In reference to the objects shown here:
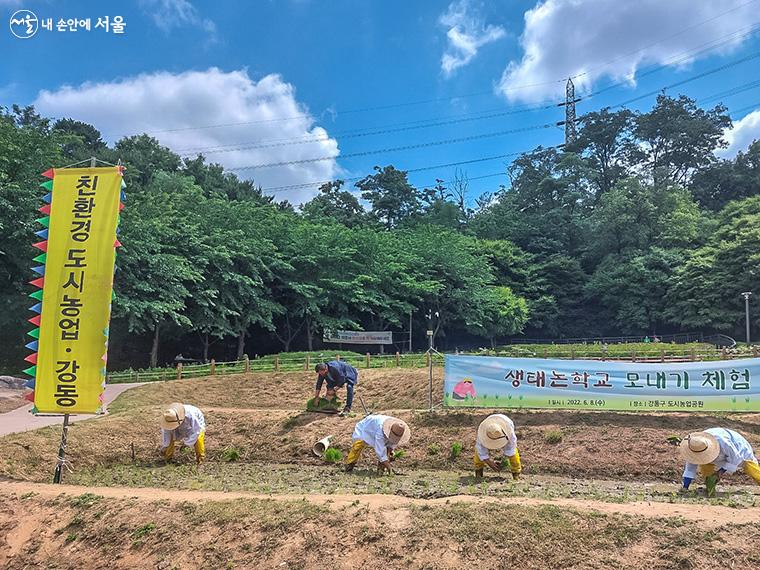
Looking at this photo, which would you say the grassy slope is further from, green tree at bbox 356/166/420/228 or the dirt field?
green tree at bbox 356/166/420/228

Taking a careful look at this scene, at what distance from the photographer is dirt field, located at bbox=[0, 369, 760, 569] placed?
544cm

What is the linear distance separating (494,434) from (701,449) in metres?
2.91

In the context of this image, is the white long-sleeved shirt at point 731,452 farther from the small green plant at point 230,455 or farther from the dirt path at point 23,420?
the dirt path at point 23,420

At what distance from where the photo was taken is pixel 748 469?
7.84 m

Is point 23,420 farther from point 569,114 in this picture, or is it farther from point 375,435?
point 569,114

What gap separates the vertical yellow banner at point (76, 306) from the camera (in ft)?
29.3

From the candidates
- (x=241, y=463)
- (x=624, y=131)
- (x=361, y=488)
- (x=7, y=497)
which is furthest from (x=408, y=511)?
(x=624, y=131)

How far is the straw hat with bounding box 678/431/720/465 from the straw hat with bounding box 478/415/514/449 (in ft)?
8.43

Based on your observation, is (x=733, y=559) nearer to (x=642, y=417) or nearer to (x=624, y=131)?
(x=642, y=417)

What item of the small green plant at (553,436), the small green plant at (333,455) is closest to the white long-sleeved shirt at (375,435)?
the small green plant at (333,455)

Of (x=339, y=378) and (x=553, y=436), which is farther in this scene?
(x=339, y=378)

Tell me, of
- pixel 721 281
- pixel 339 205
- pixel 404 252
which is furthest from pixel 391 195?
pixel 721 281

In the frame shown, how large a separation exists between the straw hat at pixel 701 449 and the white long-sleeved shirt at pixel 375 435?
4.61 metres

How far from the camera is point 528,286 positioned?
4712 cm
